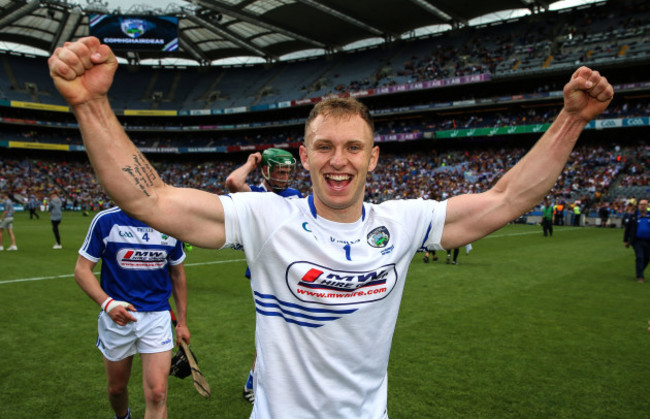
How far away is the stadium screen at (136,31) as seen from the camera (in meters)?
46.8

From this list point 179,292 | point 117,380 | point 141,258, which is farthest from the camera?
point 179,292

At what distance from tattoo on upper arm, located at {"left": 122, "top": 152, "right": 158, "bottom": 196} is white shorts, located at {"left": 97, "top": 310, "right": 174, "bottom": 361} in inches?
94.1

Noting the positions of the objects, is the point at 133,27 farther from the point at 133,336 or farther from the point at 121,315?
the point at 121,315

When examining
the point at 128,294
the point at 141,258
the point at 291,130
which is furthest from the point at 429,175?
the point at 128,294

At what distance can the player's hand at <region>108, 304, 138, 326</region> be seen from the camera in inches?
138

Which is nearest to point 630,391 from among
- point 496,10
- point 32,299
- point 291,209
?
point 291,209

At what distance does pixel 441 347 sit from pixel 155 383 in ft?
14.1

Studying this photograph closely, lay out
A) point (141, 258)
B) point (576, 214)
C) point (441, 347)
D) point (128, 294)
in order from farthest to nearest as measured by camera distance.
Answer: point (576, 214), point (441, 347), point (141, 258), point (128, 294)

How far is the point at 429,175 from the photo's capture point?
43344 mm

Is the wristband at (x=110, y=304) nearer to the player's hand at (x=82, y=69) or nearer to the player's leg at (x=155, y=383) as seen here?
the player's leg at (x=155, y=383)

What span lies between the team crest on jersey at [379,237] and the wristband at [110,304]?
227 cm

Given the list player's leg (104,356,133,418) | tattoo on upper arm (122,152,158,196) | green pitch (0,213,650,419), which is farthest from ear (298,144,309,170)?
green pitch (0,213,650,419)

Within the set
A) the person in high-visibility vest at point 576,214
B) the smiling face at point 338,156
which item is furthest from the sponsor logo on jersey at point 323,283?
the person in high-visibility vest at point 576,214

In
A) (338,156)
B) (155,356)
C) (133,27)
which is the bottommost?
(155,356)
